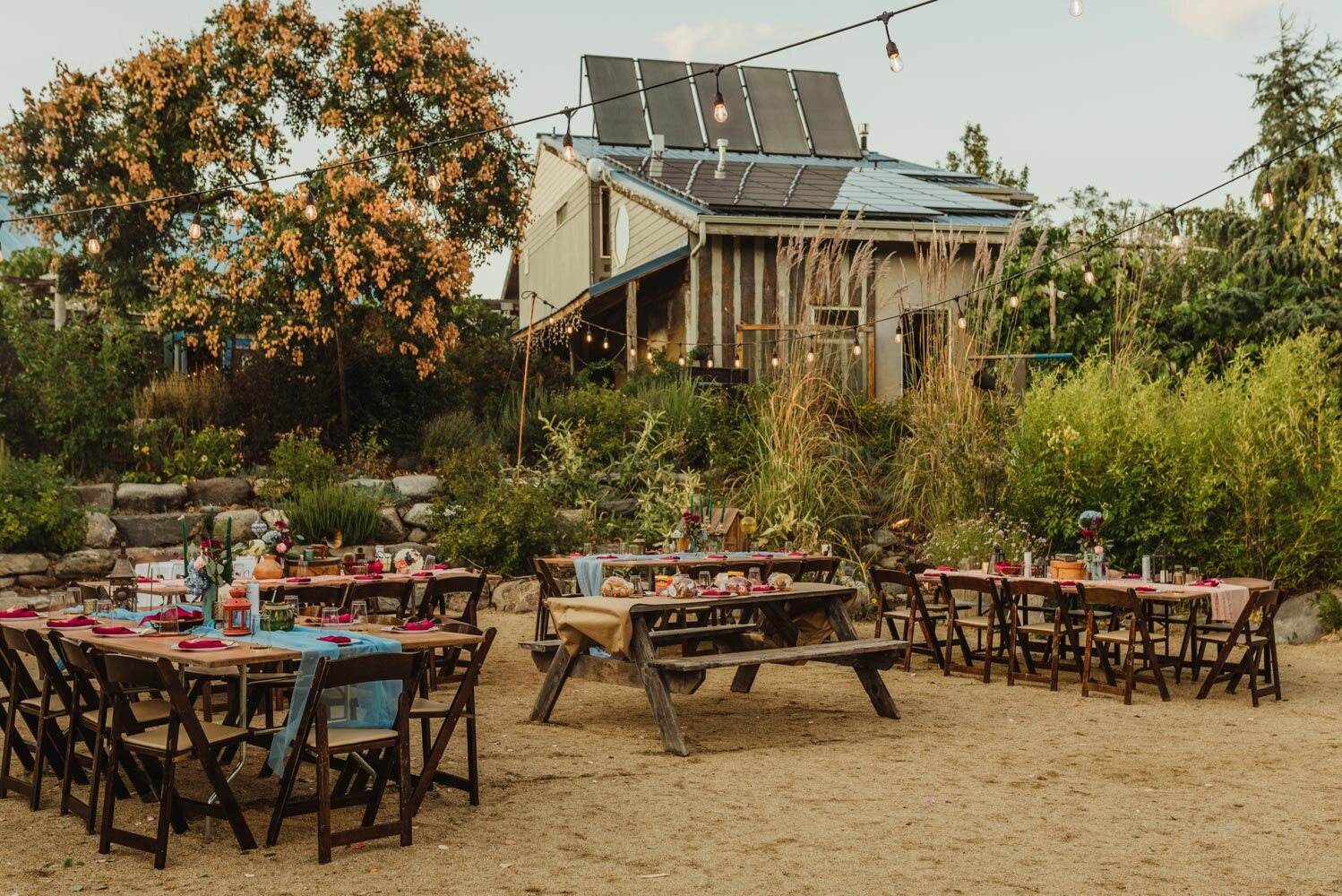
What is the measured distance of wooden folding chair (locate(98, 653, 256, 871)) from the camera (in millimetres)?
4609

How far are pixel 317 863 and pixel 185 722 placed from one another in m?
0.67

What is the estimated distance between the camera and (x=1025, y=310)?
654 inches

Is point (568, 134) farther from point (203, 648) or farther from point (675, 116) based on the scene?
point (675, 116)

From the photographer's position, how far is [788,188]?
17.9 metres

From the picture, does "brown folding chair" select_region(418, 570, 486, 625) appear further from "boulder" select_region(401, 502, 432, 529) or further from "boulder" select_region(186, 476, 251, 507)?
"boulder" select_region(186, 476, 251, 507)

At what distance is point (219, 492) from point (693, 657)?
7762 mm

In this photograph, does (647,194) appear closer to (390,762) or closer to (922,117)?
(922,117)

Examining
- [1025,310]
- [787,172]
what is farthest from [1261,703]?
[787,172]

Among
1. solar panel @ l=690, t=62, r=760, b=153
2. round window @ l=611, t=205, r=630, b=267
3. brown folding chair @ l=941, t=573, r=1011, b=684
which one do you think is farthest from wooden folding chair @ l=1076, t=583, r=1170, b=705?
solar panel @ l=690, t=62, r=760, b=153

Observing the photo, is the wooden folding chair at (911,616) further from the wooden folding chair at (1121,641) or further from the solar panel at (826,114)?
the solar panel at (826,114)

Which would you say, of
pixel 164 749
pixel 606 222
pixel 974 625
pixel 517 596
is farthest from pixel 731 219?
pixel 164 749

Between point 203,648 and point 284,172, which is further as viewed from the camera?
point 284,172

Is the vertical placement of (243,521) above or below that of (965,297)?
below

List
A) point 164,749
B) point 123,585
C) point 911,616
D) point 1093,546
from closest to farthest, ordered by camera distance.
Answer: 1. point 164,749
2. point 123,585
3. point 1093,546
4. point 911,616
